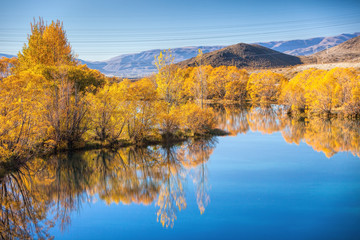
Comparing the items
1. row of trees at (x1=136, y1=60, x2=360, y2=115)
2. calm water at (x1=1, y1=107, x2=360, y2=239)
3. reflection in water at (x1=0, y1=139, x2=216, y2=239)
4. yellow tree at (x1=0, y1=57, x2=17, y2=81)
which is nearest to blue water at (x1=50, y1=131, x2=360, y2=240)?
calm water at (x1=1, y1=107, x2=360, y2=239)

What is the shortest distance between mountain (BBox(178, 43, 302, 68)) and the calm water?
97.8m

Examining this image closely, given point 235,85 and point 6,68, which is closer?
point 6,68

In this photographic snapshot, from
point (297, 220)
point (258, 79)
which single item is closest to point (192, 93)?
point (258, 79)

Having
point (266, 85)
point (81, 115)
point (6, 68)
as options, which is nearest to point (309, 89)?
Result: point (266, 85)

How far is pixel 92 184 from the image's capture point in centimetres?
1341

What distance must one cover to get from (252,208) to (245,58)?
119 metres

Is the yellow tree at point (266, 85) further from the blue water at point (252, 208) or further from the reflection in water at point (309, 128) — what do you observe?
the blue water at point (252, 208)

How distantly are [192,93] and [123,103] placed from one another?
32680 millimetres

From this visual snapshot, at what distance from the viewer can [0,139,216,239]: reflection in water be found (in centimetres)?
1023

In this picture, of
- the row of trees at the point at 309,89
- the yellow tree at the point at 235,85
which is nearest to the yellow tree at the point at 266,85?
the row of trees at the point at 309,89

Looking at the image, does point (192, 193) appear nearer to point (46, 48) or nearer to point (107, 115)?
point (107, 115)

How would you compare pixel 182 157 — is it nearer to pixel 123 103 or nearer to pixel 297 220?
pixel 123 103

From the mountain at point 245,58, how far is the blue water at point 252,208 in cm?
9994

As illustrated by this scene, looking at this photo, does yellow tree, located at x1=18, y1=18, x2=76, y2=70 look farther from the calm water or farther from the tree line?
the calm water
